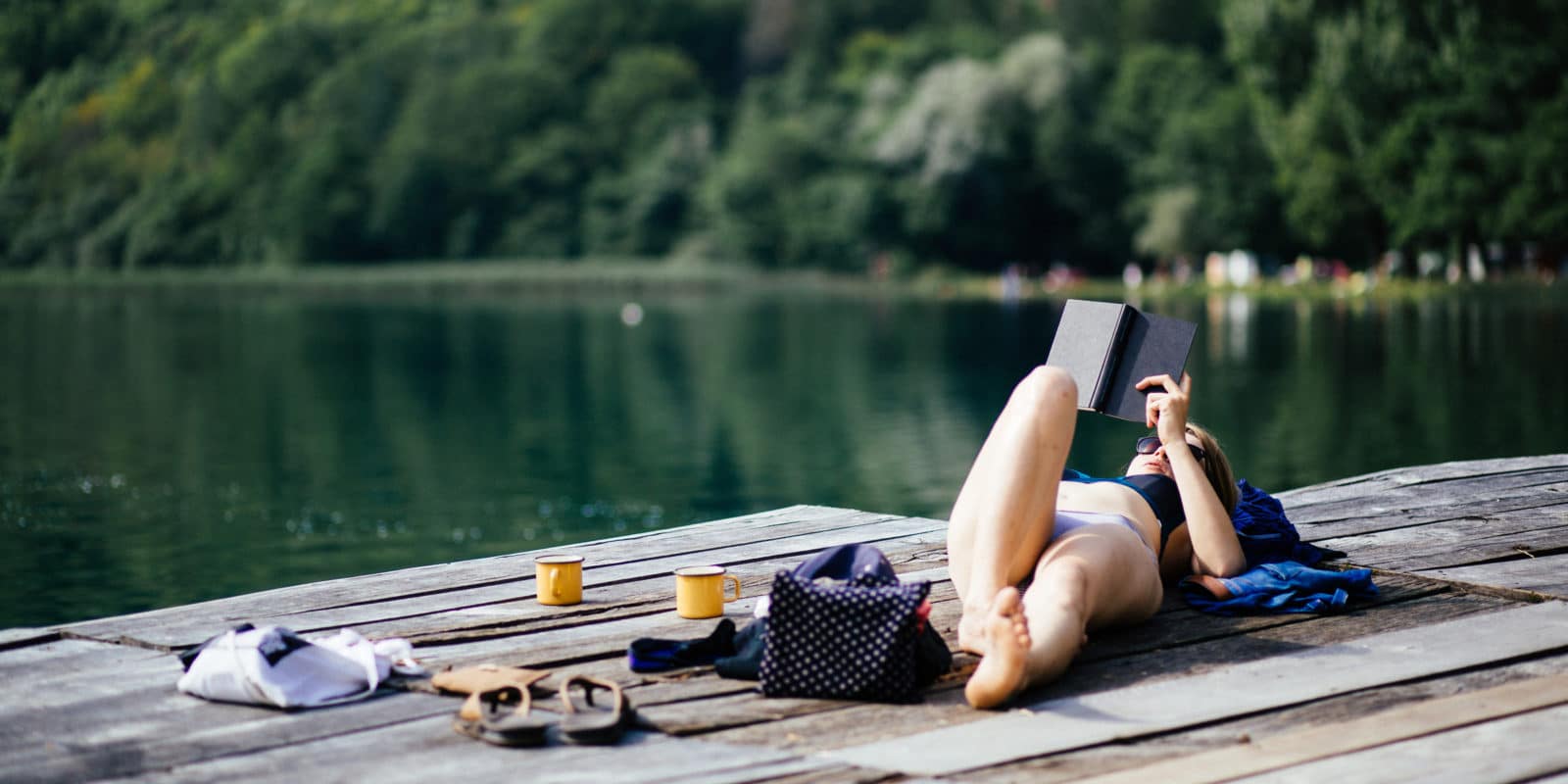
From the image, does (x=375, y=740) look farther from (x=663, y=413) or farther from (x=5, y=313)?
(x=5, y=313)

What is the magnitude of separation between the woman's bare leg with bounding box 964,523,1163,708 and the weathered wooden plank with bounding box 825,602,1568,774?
0.10 meters

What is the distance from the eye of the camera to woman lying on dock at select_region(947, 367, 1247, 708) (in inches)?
165

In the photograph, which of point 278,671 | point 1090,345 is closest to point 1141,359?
point 1090,345

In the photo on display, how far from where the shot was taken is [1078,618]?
4348 millimetres

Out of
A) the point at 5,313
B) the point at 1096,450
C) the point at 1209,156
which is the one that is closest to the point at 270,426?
the point at 1096,450

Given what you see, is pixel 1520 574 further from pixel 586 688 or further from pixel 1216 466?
pixel 586 688

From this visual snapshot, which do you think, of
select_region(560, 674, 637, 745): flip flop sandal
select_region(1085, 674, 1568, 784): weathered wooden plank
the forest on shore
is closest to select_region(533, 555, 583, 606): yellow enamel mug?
select_region(560, 674, 637, 745): flip flop sandal

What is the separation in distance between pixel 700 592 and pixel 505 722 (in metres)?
1.33

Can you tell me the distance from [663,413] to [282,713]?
18662mm

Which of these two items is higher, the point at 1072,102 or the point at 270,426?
the point at 1072,102

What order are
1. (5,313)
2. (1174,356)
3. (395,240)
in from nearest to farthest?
(1174,356), (5,313), (395,240)

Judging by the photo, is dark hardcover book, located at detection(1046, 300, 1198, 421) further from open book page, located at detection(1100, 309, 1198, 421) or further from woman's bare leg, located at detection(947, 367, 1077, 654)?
woman's bare leg, located at detection(947, 367, 1077, 654)

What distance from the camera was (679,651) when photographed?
4.52 m

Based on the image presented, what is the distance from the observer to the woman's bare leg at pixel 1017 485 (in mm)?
4465
